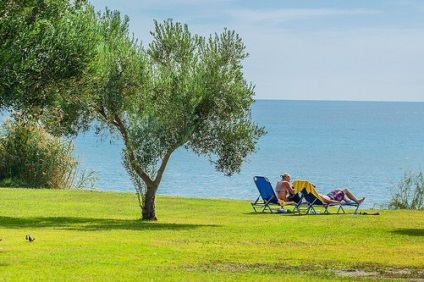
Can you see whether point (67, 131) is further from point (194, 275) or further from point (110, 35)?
point (194, 275)

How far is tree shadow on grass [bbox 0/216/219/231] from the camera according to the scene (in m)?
25.0

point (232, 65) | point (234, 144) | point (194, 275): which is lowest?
point (194, 275)

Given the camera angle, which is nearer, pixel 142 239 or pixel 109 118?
pixel 142 239

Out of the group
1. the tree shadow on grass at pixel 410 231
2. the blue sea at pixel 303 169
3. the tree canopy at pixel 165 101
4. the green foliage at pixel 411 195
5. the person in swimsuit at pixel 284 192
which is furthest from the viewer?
the blue sea at pixel 303 169

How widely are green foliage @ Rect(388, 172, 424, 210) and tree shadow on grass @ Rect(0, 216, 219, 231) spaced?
1276cm

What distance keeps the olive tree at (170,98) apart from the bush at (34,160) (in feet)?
49.6

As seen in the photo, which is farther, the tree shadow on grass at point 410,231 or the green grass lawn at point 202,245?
the tree shadow on grass at point 410,231

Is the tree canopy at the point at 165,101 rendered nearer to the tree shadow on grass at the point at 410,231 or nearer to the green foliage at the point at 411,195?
the tree shadow on grass at the point at 410,231

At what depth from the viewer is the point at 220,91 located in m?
28.3

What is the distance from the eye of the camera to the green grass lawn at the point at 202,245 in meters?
16.3

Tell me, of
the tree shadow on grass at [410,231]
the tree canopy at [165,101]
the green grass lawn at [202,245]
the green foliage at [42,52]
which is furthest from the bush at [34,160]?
the green foliage at [42,52]

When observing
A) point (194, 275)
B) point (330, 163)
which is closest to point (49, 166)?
point (194, 275)

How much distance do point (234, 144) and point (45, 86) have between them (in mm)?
10771

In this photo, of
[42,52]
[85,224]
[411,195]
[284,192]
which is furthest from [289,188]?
[42,52]
